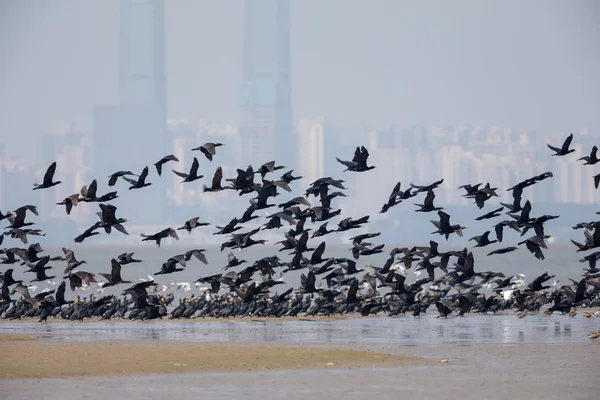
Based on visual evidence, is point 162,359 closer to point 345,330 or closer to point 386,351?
point 386,351

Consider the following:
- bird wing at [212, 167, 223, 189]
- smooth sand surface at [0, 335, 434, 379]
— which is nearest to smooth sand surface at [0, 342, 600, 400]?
smooth sand surface at [0, 335, 434, 379]

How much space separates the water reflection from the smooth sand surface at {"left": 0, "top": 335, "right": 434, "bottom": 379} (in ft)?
14.7

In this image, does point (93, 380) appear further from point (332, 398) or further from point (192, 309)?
point (192, 309)

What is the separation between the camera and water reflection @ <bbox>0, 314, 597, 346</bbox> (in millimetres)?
45344

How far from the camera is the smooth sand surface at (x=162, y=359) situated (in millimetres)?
33938

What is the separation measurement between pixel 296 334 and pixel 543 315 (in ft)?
49.7

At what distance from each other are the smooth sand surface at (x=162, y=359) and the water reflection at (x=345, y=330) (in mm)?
4490

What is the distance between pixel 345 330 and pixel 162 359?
48.0ft

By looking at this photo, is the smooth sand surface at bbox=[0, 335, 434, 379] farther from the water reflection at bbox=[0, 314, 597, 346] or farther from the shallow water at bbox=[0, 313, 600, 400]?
the water reflection at bbox=[0, 314, 597, 346]

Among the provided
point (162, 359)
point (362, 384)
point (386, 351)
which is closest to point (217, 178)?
point (162, 359)

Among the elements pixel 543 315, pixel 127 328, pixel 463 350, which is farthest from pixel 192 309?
pixel 463 350

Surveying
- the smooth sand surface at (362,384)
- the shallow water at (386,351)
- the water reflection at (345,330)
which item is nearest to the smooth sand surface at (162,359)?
the smooth sand surface at (362,384)

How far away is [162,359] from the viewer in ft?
120

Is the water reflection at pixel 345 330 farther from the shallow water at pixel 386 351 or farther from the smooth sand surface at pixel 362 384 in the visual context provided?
the smooth sand surface at pixel 362 384
